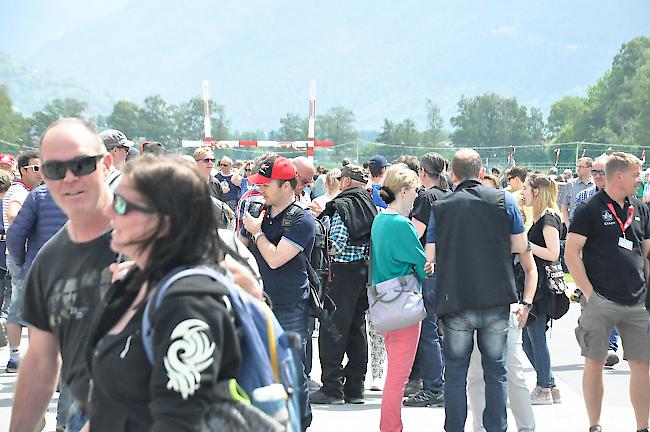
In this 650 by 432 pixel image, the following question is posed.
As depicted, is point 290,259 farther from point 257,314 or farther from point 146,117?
point 146,117

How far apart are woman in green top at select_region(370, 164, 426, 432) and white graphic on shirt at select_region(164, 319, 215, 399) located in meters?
4.81

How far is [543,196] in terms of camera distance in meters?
8.46

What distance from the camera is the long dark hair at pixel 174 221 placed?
256 cm

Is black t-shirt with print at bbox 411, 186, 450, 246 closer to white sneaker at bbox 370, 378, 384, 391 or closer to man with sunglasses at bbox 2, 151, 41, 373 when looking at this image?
white sneaker at bbox 370, 378, 384, 391

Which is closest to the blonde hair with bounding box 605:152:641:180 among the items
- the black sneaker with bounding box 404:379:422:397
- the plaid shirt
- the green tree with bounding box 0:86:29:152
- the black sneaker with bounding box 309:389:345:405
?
the plaid shirt

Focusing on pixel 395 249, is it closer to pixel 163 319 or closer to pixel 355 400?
pixel 355 400

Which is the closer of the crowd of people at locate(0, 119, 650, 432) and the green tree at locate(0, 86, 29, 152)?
the crowd of people at locate(0, 119, 650, 432)

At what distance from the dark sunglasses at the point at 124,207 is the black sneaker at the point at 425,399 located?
6.49m

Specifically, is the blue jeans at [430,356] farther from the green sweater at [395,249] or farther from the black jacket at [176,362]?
the black jacket at [176,362]

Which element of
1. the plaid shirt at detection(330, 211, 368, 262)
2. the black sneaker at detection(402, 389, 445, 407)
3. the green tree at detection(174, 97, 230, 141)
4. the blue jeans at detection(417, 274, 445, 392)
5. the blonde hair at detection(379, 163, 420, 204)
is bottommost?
the green tree at detection(174, 97, 230, 141)

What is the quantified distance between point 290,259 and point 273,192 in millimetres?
455

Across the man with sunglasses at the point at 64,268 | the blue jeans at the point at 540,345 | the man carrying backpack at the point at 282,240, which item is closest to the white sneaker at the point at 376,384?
the blue jeans at the point at 540,345

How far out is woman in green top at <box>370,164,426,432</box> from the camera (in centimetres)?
716

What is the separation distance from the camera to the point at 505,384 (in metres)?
6.66
